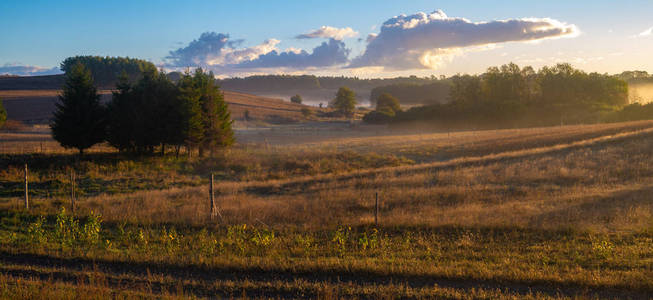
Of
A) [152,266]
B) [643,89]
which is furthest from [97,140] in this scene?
[643,89]

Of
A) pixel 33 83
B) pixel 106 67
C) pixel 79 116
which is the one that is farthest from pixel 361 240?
pixel 106 67

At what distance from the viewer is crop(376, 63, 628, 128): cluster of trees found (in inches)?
3612

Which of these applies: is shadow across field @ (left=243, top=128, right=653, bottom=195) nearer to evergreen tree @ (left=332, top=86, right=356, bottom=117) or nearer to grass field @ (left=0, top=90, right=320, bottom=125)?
grass field @ (left=0, top=90, right=320, bottom=125)

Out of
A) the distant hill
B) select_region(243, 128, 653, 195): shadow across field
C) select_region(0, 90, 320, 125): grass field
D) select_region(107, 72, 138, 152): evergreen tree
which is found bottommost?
select_region(243, 128, 653, 195): shadow across field

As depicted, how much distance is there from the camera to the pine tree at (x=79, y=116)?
3516cm

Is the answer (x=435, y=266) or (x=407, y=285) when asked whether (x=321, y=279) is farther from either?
(x=435, y=266)

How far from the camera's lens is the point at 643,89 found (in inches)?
4414

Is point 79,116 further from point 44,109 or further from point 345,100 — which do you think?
point 345,100

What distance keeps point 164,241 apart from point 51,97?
112495 millimetres

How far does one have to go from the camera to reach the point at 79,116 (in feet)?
117

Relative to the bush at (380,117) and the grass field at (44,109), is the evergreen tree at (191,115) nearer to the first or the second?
the grass field at (44,109)

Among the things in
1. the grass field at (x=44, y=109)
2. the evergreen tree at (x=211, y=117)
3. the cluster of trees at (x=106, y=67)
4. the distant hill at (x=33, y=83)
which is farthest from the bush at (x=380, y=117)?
the distant hill at (x=33, y=83)

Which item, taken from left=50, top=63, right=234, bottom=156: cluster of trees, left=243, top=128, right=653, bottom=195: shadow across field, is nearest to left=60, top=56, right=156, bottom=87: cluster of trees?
left=50, top=63, right=234, bottom=156: cluster of trees

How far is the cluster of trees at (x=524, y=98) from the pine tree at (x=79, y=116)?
74099 millimetres
